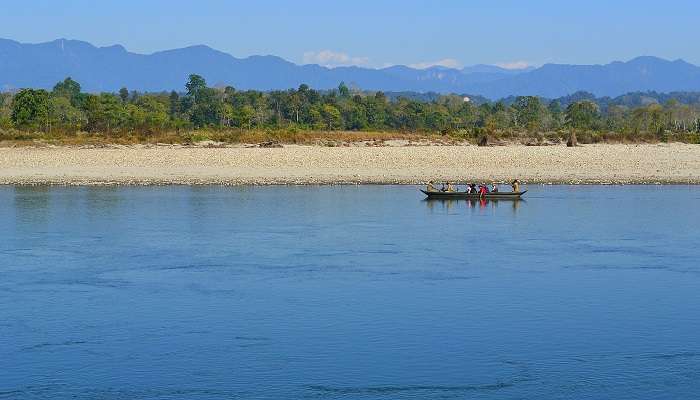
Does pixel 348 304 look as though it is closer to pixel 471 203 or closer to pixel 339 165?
pixel 471 203

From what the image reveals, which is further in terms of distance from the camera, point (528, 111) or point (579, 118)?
point (528, 111)

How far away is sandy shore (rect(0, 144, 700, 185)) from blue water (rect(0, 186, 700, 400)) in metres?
10.8

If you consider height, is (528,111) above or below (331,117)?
above

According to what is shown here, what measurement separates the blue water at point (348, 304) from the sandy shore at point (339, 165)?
10.8 m

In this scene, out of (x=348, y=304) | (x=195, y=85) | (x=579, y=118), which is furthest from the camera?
(x=195, y=85)

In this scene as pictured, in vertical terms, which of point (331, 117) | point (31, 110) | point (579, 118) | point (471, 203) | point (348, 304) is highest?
point (579, 118)

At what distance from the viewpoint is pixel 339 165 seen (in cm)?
4944

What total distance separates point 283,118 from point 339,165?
44.3 m

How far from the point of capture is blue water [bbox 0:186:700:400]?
48.5ft

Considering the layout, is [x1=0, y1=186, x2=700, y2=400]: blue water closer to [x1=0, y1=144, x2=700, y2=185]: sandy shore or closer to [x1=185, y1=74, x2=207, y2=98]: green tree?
[x1=0, y1=144, x2=700, y2=185]: sandy shore

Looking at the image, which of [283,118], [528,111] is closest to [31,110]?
[283,118]

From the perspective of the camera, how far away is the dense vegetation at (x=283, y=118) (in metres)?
65.1

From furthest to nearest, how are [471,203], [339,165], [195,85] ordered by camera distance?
[195,85], [339,165], [471,203]

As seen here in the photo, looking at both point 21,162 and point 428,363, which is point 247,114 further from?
point 428,363
